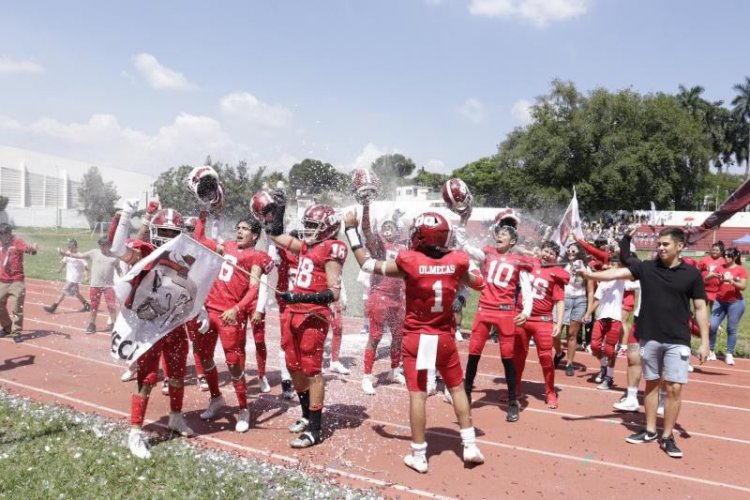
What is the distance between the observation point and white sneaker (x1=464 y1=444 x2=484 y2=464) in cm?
519

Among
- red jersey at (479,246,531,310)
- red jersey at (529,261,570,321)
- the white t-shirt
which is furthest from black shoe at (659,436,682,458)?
the white t-shirt

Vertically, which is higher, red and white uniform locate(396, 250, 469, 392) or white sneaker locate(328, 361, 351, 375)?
red and white uniform locate(396, 250, 469, 392)

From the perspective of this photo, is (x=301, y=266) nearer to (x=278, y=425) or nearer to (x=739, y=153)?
(x=278, y=425)

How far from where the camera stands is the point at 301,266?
5.82 meters

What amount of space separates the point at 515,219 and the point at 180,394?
4.46m

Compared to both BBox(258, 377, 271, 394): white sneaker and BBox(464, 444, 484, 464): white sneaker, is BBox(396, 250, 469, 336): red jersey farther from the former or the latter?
BBox(258, 377, 271, 394): white sneaker

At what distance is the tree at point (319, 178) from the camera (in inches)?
515

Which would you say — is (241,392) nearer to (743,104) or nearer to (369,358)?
(369,358)

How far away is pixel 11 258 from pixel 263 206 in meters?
6.29

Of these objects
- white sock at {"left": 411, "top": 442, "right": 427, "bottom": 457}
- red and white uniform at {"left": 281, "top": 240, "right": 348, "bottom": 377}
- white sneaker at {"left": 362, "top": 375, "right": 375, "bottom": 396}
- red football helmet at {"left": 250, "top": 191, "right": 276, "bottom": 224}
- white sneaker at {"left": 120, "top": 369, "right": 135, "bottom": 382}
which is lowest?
white sneaker at {"left": 120, "top": 369, "right": 135, "bottom": 382}

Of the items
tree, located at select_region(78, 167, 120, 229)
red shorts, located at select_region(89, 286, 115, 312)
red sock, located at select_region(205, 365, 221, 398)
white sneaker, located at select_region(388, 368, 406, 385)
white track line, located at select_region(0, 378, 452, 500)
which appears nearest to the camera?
white track line, located at select_region(0, 378, 452, 500)

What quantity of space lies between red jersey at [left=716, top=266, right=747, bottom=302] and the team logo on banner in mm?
9270

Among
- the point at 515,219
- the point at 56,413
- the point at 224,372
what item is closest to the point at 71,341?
the point at 224,372

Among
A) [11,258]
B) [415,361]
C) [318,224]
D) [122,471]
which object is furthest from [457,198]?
[11,258]
